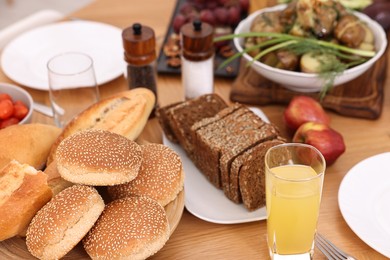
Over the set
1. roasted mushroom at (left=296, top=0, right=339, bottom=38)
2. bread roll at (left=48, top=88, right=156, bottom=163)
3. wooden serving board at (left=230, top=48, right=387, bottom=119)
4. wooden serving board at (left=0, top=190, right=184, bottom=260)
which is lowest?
wooden serving board at (left=230, top=48, right=387, bottom=119)

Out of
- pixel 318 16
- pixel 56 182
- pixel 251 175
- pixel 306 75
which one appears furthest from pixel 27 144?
pixel 318 16

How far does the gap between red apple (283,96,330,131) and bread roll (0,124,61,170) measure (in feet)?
1.89

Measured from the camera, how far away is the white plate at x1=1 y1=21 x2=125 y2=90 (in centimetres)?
172

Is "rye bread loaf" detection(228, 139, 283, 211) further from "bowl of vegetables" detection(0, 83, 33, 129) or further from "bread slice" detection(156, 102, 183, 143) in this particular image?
"bowl of vegetables" detection(0, 83, 33, 129)

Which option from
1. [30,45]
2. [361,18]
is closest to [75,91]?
[30,45]

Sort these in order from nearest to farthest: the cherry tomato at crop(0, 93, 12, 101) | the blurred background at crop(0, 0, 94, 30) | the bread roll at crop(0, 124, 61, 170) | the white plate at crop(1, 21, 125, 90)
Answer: the bread roll at crop(0, 124, 61, 170), the cherry tomato at crop(0, 93, 12, 101), the white plate at crop(1, 21, 125, 90), the blurred background at crop(0, 0, 94, 30)

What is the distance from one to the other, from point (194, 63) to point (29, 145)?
475 mm

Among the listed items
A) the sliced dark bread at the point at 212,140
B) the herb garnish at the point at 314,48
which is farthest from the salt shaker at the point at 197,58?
the sliced dark bread at the point at 212,140

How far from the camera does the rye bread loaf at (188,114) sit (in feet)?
4.58

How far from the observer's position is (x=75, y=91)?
1500 millimetres

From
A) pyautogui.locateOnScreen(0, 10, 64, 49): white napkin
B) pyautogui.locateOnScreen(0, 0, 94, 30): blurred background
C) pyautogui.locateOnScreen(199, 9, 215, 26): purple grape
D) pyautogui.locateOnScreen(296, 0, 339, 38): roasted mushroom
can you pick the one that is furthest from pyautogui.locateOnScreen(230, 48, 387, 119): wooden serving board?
pyautogui.locateOnScreen(0, 0, 94, 30): blurred background

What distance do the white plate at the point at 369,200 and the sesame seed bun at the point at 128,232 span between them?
0.39 m

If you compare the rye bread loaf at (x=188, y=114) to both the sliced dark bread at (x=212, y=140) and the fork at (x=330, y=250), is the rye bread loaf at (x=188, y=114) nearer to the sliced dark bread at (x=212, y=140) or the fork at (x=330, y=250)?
the sliced dark bread at (x=212, y=140)

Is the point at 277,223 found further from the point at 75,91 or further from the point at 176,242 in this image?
the point at 75,91
